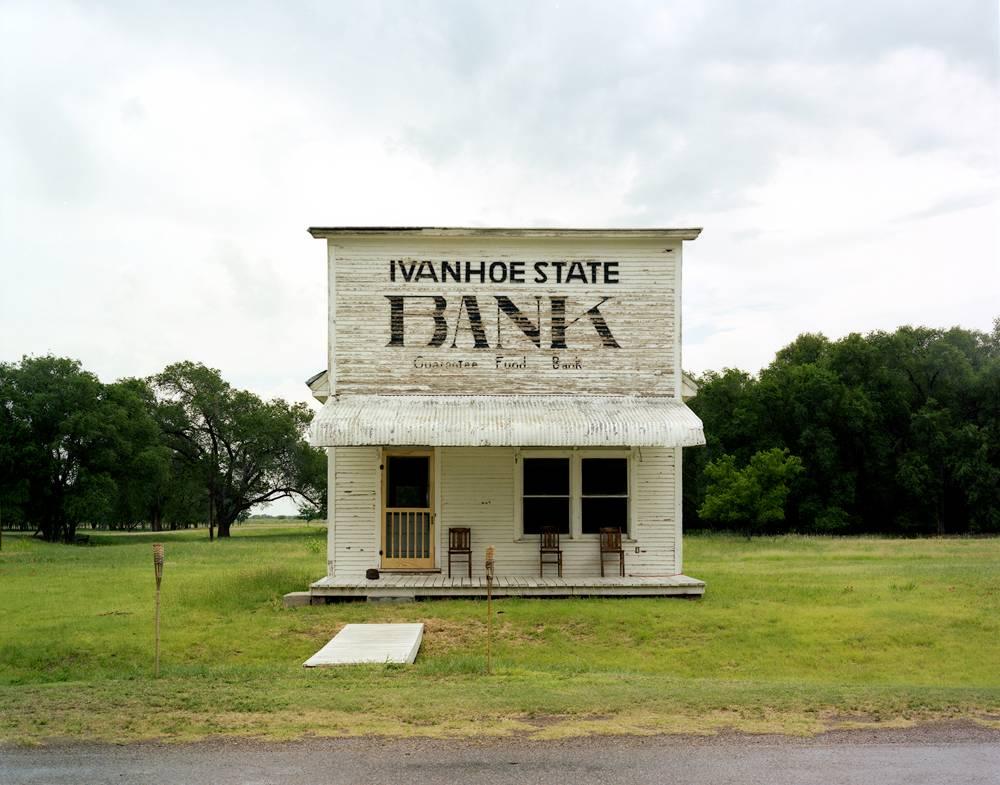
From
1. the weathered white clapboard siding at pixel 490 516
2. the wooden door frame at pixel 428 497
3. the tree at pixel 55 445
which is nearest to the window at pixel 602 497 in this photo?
the weathered white clapboard siding at pixel 490 516

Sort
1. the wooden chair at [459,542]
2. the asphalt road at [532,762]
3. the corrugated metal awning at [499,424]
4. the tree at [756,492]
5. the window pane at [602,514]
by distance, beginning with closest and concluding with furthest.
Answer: the asphalt road at [532,762] → the corrugated metal awning at [499,424] → the wooden chair at [459,542] → the window pane at [602,514] → the tree at [756,492]

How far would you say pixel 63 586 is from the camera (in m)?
18.9

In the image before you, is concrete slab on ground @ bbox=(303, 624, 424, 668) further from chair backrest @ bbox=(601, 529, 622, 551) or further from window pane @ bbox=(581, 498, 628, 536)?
window pane @ bbox=(581, 498, 628, 536)

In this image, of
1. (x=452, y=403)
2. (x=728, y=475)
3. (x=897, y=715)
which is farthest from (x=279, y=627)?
(x=728, y=475)

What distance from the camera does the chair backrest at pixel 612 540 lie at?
1683 cm

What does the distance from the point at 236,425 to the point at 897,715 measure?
159 ft

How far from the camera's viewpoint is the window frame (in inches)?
671

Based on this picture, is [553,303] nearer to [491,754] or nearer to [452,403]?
[452,403]

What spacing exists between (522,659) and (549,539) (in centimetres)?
499

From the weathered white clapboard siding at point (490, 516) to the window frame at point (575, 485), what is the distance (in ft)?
0.17

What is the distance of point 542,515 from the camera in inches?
674

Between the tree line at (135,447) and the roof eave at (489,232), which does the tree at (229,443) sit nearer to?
the tree line at (135,447)

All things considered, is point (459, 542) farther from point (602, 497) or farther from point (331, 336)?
point (331, 336)

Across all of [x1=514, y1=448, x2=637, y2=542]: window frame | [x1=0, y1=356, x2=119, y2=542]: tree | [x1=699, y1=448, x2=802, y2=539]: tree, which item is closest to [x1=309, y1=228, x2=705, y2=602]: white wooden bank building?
[x1=514, y1=448, x2=637, y2=542]: window frame
